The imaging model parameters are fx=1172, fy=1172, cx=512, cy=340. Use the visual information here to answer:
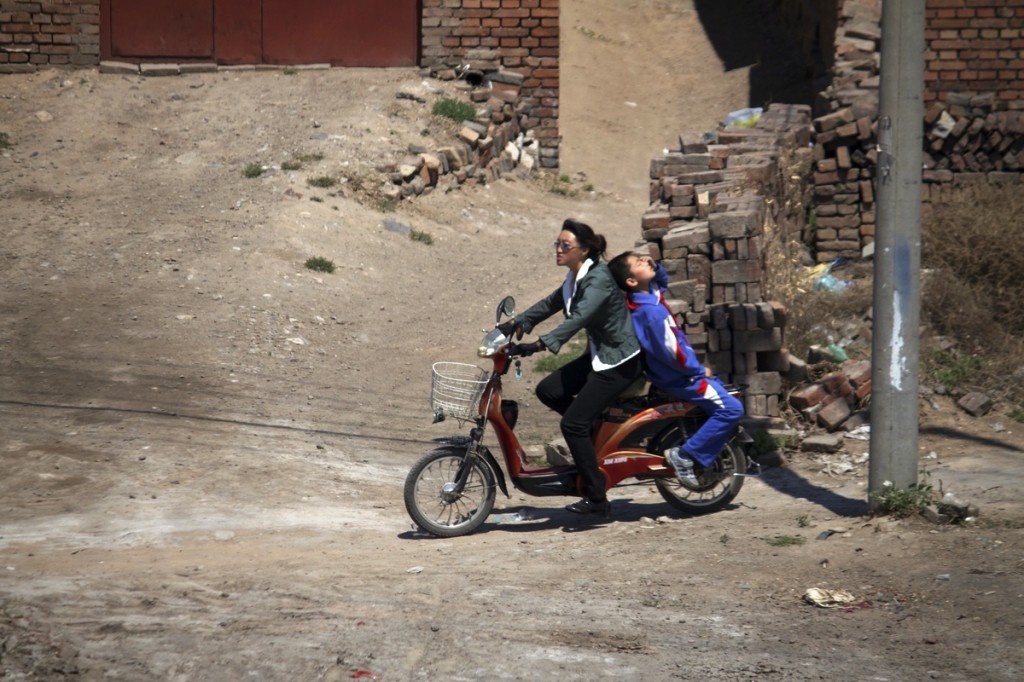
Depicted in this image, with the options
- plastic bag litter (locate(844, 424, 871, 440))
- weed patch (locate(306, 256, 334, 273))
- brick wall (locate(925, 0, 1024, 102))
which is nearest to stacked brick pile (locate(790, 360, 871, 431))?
plastic bag litter (locate(844, 424, 871, 440))

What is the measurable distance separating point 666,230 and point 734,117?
→ 234 inches

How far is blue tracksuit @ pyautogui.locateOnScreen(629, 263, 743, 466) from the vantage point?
634 centimetres

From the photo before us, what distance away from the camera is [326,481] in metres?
7.46

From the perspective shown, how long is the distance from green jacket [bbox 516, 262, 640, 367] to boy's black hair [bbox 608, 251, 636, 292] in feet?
0.28

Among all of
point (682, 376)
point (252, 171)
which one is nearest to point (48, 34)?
point (252, 171)

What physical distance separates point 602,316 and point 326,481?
2.30m

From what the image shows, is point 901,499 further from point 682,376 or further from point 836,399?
point 836,399

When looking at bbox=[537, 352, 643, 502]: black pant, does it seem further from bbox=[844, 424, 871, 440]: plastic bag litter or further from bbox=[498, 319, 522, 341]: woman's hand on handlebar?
bbox=[844, 424, 871, 440]: plastic bag litter

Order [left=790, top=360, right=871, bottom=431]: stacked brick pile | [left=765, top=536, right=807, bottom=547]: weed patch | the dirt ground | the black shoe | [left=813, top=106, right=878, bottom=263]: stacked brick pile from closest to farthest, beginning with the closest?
the dirt ground < [left=765, top=536, right=807, bottom=547]: weed patch < the black shoe < [left=790, top=360, right=871, bottom=431]: stacked brick pile < [left=813, top=106, right=878, bottom=263]: stacked brick pile

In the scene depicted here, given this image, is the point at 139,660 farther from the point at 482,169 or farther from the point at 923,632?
the point at 482,169

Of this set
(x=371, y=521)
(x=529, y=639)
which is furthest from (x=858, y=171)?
(x=529, y=639)

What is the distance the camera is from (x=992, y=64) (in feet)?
44.3

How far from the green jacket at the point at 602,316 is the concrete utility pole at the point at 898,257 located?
1303mm

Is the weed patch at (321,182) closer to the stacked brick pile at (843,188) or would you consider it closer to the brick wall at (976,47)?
the stacked brick pile at (843,188)
